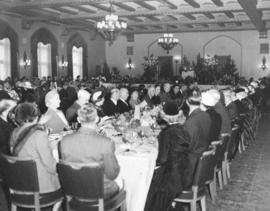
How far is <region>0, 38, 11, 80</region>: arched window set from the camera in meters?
13.6

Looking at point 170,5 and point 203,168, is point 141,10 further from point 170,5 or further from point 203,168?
point 203,168

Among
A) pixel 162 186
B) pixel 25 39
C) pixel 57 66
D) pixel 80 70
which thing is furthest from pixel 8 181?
pixel 80 70

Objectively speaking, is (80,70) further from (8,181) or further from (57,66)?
(8,181)

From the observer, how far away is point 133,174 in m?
3.48

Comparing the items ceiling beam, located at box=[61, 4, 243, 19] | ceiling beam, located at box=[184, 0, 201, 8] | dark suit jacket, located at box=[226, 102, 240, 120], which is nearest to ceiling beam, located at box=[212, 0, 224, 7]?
ceiling beam, located at box=[61, 4, 243, 19]

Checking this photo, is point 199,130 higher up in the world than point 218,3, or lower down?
lower down

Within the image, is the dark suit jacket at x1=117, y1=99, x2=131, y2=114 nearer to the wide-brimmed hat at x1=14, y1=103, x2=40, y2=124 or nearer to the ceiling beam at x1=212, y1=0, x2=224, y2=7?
the wide-brimmed hat at x1=14, y1=103, x2=40, y2=124

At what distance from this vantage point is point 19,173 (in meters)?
3.04

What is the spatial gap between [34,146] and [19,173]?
0.25 m

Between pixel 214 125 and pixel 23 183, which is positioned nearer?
pixel 23 183

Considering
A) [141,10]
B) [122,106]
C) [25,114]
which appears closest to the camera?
[25,114]

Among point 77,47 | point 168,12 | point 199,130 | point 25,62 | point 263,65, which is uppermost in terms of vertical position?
point 168,12

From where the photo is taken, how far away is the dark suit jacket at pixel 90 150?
291 centimetres

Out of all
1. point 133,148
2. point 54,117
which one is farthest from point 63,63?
point 133,148
